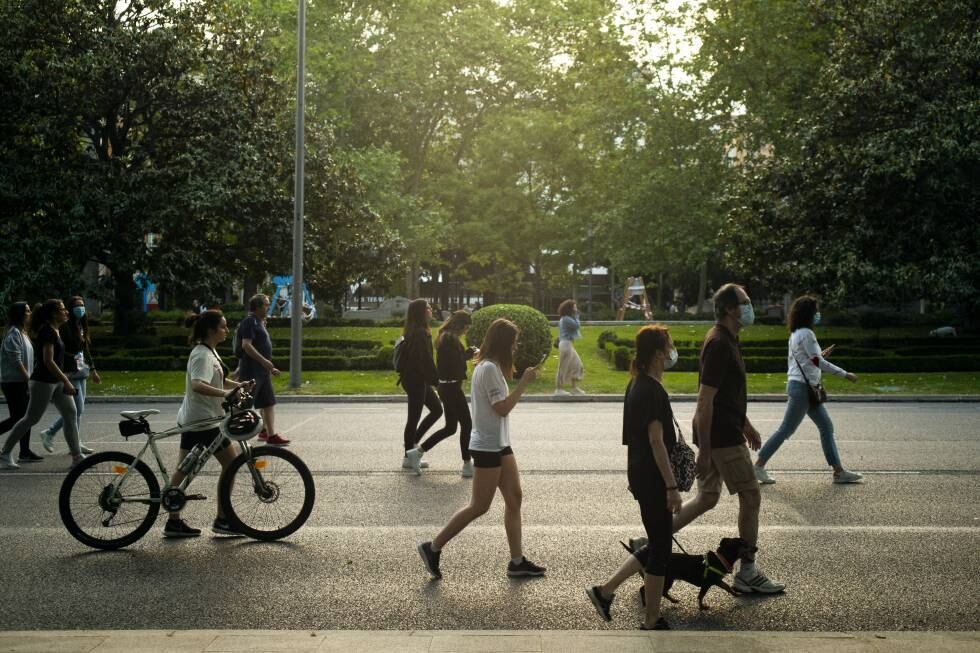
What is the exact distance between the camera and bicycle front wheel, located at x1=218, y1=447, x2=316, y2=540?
8188 mm

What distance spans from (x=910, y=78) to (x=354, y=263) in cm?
1861

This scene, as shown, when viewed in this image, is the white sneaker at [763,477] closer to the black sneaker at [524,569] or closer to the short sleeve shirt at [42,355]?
the black sneaker at [524,569]

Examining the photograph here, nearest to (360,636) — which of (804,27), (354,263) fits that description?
(354,263)

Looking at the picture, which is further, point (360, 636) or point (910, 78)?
point (910, 78)

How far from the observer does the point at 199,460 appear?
8188mm

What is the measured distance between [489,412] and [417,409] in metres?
5.01

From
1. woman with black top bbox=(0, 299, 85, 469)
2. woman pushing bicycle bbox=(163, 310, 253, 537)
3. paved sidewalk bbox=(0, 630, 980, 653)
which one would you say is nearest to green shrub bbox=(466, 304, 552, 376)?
woman with black top bbox=(0, 299, 85, 469)

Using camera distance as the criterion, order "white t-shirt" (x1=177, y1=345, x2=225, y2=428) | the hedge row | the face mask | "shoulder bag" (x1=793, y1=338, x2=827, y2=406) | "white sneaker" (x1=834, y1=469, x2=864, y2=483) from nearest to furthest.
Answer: the face mask, "white t-shirt" (x1=177, y1=345, x2=225, y2=428), "shoulder bag" (x1=793, y1=338, x2=827, y2=406), "white sneaker" (x1=834, y1=469, x2=864, y2=483), the hedge row

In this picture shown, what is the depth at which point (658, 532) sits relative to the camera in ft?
19.2

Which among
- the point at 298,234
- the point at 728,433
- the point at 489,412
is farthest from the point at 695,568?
the point at 298,234

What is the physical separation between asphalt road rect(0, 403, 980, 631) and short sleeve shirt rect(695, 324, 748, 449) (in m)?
0.99

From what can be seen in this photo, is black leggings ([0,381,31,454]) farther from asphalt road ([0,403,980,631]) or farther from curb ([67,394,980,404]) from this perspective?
curb ([67,394,980,404])

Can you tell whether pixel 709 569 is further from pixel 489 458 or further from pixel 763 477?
pixel 763 477

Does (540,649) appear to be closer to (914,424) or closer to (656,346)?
(656,346)
